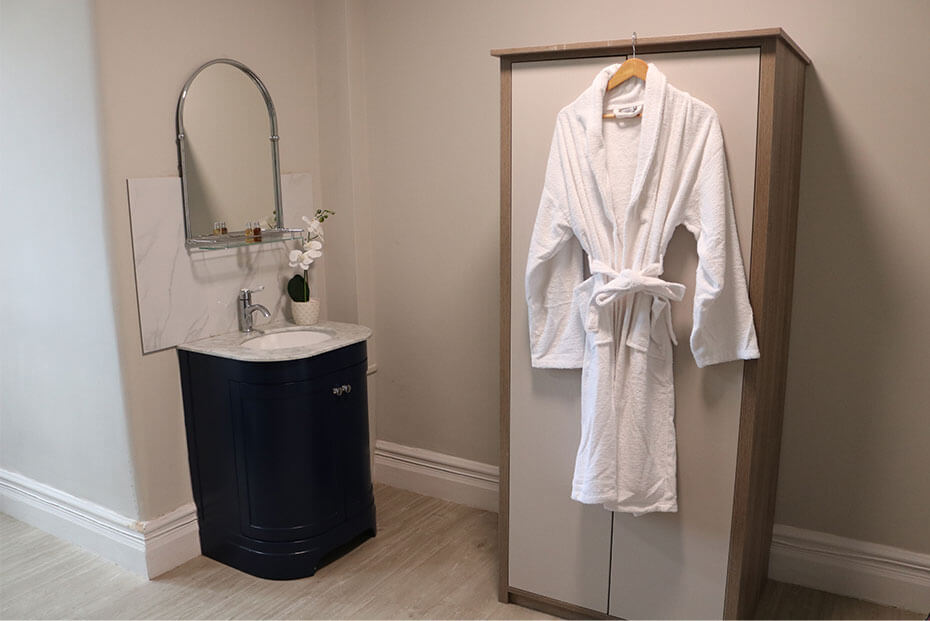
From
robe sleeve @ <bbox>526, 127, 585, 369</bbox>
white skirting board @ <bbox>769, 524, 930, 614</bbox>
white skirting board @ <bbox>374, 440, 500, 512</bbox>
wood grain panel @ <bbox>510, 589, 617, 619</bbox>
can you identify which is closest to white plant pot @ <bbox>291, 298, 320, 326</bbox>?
white skirting board @ <bbox>374, 440, 500, 512</bbox>

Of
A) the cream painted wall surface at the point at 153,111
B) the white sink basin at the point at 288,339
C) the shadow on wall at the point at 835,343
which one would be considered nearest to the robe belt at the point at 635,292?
the shadow on wall at the point at 835,343

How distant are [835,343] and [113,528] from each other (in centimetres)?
247

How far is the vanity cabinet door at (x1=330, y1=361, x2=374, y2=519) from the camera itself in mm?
2777

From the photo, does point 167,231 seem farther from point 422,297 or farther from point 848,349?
point 848,349

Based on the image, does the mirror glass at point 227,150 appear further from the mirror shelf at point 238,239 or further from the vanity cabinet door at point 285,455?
the vanity cabinet door at point 285,455

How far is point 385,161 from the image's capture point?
323 cm

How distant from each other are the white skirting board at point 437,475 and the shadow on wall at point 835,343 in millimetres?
1121

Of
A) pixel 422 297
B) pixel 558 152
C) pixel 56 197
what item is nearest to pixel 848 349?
pixel 558 152

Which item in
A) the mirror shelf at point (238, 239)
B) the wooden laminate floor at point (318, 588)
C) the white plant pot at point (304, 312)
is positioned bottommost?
the wooden laminate floor at point (318, 588)

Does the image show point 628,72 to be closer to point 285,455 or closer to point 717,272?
point 717,272

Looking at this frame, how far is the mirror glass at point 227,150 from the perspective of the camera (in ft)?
8.98

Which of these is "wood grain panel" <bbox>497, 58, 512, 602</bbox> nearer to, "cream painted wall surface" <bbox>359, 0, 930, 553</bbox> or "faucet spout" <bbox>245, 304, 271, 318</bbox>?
"cream painted wall surface" <bbox>359, 0, 930, 553</bbox>

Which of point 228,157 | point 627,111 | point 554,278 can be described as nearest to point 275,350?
point 228,157

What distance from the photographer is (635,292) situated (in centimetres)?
206
